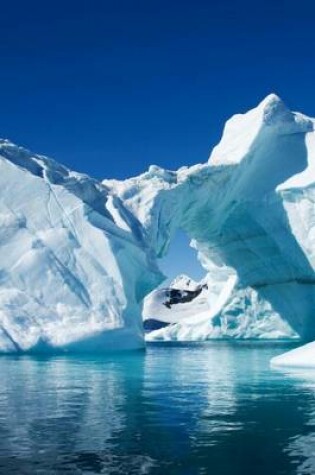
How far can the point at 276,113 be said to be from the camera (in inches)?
1093

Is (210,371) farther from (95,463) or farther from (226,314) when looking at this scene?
(226,314)

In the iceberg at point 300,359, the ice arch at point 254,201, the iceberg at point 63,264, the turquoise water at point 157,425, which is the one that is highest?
the ice arch at point 254,201

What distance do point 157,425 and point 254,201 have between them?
2126cm

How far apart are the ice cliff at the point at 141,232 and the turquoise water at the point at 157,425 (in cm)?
666

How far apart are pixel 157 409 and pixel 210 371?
21.7 ft

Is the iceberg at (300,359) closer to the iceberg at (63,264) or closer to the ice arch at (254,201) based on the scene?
the iceberg at (63,264)

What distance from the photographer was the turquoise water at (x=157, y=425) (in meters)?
5.35

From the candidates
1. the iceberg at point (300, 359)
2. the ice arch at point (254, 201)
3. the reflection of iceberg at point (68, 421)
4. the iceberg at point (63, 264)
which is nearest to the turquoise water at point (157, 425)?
the reflection of iceberg at point (68, 421)

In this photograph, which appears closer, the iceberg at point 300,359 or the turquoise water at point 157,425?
the turquoise water at point 157,425

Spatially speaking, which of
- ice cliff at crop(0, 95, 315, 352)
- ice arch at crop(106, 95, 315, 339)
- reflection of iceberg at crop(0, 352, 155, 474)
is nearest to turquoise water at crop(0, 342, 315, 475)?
reflection of iceberg at crop(0, 352, 155, 474)

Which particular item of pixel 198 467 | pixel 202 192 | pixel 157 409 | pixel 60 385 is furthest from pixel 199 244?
pixel 198 467

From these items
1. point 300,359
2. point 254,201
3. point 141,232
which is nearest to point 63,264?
point 141,232

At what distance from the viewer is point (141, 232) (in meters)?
23.5

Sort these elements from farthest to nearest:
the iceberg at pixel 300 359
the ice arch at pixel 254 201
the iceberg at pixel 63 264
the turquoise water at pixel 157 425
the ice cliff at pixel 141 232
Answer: the ice arch at pixel 254 201
the ice cliff at pixel 141 232
the iceberg at pixel 63 264
the iceberg at pixel 300 359
the turquoise water at pixel 157 425
